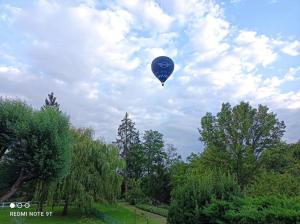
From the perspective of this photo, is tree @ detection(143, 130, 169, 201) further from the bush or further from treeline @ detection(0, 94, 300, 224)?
the bush

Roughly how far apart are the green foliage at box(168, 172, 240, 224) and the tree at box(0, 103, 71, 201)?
7983 mm

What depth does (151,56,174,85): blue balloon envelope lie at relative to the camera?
757 inches

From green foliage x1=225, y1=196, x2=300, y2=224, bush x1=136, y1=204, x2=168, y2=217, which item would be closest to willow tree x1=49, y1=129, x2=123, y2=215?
bush x1=136, y1=204, x2=168, y2=217

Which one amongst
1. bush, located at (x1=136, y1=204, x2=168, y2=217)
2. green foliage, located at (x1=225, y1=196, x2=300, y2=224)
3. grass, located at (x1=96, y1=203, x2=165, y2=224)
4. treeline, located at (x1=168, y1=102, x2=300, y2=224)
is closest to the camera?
green foliage, located at (x1=225, y1=196, x2=300, y2=224)

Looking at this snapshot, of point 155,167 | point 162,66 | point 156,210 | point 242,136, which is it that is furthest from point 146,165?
point 162,66

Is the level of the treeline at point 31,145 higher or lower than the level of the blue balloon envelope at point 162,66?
lower

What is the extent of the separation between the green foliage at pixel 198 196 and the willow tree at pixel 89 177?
1749 centimetres

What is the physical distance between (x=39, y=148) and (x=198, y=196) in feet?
31.1

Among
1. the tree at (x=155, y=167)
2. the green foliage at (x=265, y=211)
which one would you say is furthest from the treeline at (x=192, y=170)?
the tree at (x=155, y=167)

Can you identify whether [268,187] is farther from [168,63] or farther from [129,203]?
[129,203]

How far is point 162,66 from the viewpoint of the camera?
1922 cm

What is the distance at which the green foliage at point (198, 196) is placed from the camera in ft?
50.8

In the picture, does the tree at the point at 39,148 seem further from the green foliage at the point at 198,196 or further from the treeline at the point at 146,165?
the treeline at the point at 146,165

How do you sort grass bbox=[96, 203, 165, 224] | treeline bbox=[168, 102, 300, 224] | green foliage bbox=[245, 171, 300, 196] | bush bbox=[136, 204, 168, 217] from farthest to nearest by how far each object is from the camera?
bush bbox=[136, 204, 168, 217], grass bbox=[96, 203, 165, 224], treeline bbox=[168, 102, 300, 224], green foliage bbox=[245, 171, 300, 196]
